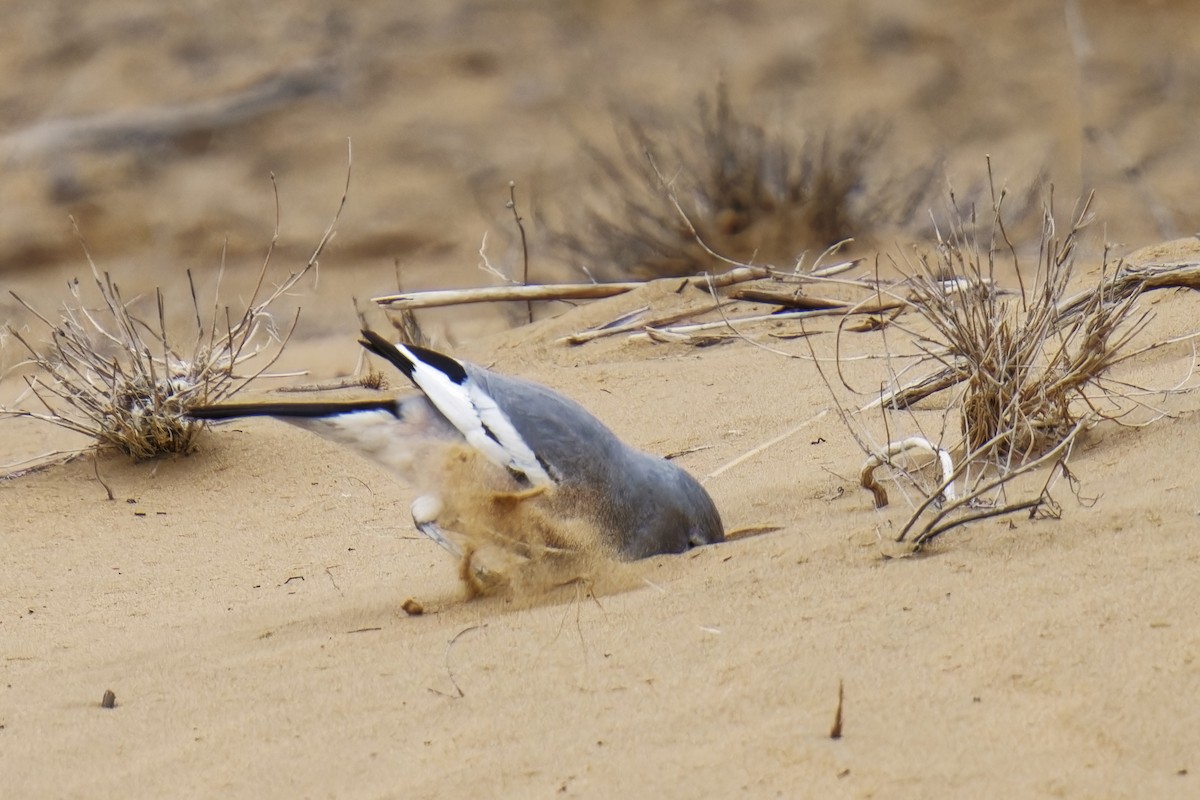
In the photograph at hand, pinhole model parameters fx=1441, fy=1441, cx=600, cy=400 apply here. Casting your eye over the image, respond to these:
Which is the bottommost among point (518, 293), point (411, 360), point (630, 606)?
point (630, 606)

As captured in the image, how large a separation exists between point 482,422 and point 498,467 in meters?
0.11

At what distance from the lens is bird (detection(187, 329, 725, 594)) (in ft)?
10.7

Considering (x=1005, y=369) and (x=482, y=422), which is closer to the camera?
(x=482, y=422)

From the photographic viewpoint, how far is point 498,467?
3.27 m

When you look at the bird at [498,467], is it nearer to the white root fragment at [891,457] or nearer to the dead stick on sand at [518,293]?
the white root fragment at [891,457]

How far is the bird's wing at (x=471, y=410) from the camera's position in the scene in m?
3.25

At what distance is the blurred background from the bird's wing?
693 centimetres

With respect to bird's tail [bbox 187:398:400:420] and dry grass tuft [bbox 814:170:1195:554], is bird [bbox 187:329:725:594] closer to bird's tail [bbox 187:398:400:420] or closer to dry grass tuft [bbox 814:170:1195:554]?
bird's tail [bbox 187:398:400:420]

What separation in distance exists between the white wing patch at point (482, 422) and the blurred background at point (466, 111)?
700 centimetres

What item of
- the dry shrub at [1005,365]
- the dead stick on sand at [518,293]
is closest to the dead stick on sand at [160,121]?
the dead stick on sand at [518,293]

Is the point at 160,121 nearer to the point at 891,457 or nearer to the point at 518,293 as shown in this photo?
the point at 518,293

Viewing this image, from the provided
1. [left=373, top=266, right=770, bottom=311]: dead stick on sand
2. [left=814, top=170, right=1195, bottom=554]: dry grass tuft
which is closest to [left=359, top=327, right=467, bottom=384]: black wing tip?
[left=814, top=170, right=1195, bottom=554]: dry grass tuft

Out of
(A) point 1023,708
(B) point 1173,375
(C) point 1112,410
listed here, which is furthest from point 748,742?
(B) point 1173,375

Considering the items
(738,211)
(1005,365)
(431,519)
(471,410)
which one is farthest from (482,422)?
(738,211)
